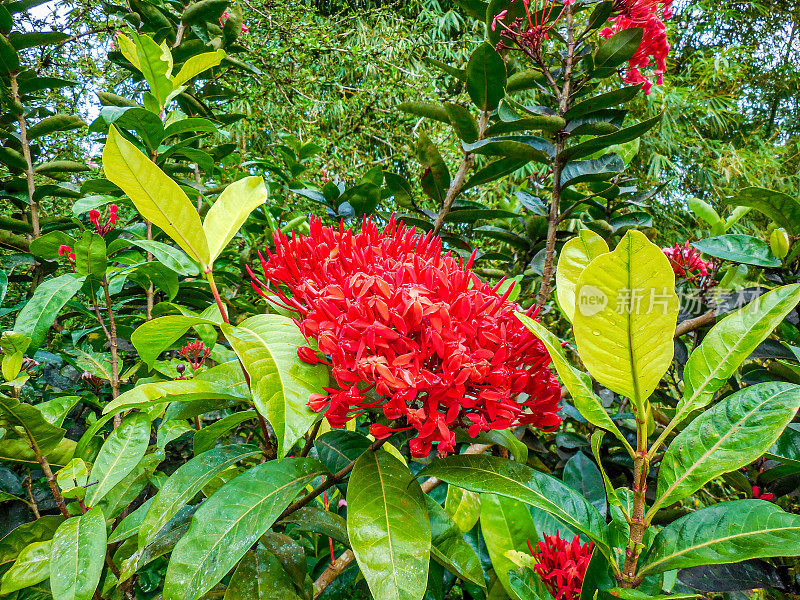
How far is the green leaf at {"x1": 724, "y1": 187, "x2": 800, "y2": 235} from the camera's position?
1116 mm

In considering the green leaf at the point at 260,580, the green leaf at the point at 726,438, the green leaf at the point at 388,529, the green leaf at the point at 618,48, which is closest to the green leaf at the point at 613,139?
the green leaf at the point at 618,48

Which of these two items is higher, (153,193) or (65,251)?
(153,193)

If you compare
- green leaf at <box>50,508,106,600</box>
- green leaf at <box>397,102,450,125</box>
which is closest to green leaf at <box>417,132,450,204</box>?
green leaf at <box>397,102,450,125</box>

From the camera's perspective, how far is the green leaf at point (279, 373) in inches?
23.8

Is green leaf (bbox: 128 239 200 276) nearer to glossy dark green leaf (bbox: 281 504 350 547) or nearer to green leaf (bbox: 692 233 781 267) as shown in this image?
glossy dark green leaf (bbox: 281 504 350 547)

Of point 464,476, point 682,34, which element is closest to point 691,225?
point 682,34

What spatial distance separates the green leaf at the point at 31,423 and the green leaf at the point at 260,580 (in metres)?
0.51

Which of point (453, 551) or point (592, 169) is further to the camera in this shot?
point (592, 169)

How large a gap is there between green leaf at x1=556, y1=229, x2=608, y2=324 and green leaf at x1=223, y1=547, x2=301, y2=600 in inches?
26.7

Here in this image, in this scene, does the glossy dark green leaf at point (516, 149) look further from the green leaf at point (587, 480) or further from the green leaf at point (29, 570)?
the green leaf at point (29, 570)

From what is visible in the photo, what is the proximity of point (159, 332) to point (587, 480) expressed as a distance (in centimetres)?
99

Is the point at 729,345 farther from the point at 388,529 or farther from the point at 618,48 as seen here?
the point at 618,48

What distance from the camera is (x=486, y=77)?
3.86ft

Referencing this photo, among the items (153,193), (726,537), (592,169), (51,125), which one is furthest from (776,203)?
(51,125)
